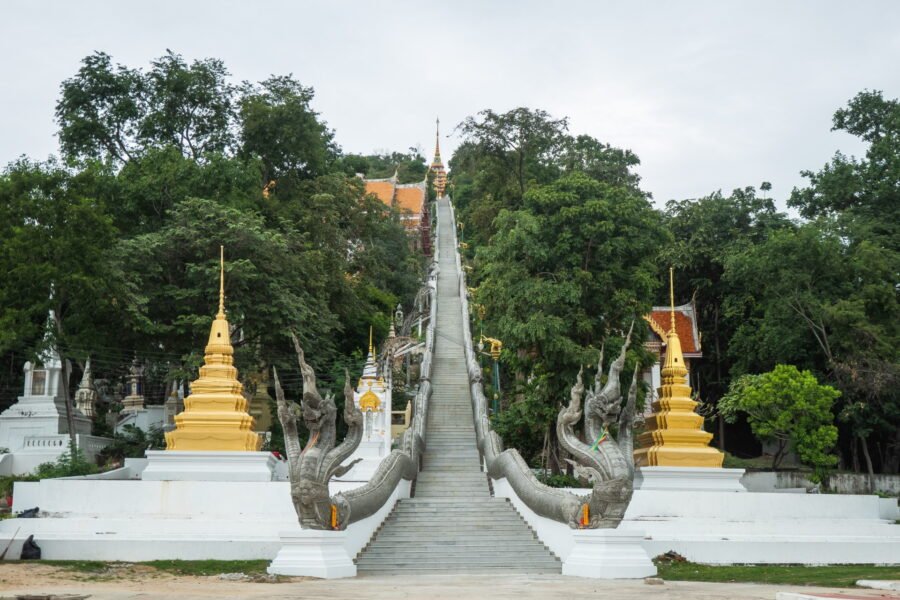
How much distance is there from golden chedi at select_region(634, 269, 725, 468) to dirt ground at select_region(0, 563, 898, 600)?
31.4 feet

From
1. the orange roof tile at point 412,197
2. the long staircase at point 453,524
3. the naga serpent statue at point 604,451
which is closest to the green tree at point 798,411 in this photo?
the long staircase at point 453,524

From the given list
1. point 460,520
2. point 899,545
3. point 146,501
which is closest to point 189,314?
point 146,501

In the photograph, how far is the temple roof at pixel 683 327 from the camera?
39.2 m

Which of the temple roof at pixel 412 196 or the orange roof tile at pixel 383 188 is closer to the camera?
the orange roof tile at pixel 383 188

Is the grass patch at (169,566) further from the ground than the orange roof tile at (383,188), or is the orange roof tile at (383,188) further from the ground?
the orange roof tile at (383,188)

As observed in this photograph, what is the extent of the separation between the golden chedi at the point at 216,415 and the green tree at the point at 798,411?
1276 centimetres

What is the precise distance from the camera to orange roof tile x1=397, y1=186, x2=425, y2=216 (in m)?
76.2

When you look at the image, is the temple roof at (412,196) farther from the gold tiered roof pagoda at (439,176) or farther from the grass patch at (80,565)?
the grass patch at (80,565)

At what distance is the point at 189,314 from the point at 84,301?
3991mm

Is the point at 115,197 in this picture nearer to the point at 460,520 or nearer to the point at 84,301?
the point at 84,301

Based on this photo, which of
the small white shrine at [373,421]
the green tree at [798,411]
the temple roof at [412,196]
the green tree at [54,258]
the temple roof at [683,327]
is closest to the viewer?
the green tree at [54,258]

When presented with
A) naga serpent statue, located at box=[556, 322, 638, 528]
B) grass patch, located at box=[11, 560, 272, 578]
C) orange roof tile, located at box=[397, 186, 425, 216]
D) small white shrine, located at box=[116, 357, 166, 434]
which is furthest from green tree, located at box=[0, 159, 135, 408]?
orange roof tile, located at box=[397, 186, 425, 216]

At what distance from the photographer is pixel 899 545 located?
68.3 ft

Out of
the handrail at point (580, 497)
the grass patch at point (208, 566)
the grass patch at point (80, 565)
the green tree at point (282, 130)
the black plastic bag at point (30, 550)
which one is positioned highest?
the green tree at point (282, 130)
